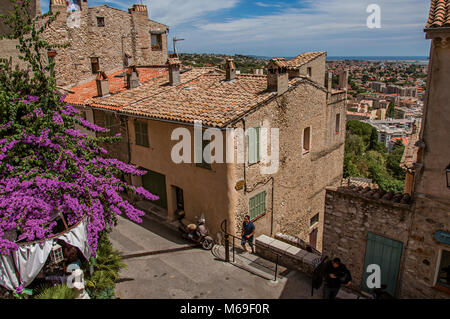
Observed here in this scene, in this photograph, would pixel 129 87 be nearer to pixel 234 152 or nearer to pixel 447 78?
pixel 234 152

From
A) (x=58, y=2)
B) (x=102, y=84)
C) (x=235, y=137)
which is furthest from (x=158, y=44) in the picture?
(x=235, y=137)

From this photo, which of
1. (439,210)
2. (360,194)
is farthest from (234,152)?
(439,210)

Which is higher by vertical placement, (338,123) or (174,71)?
(174,71)

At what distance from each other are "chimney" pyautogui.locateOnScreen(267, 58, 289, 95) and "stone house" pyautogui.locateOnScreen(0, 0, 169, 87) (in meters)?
15.3

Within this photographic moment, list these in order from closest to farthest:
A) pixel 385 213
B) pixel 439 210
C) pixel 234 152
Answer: pixel 439 210
pixel 385 213
pixel 234 152

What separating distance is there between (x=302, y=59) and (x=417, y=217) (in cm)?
1078

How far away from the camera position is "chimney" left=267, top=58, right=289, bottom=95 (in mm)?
13312

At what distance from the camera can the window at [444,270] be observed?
8.52 metres

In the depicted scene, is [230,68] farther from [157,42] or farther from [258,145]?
[157,42]

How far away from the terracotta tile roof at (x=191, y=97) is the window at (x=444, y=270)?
7295 mm

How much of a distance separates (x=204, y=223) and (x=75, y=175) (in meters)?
5.32

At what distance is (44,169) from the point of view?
30.3 feet

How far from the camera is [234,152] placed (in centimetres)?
1207

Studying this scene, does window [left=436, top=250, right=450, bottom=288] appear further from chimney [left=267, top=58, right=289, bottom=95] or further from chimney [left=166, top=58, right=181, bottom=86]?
chimney [left=166, top=58, right=181, bottom=86]
